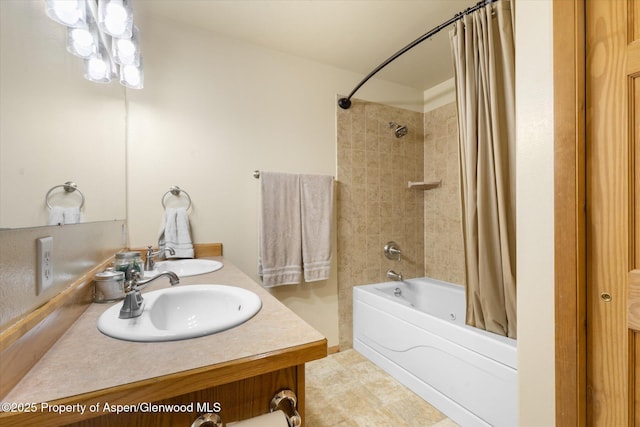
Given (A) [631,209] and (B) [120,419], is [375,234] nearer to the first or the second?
(A) [631,209]

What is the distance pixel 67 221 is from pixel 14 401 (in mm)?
523

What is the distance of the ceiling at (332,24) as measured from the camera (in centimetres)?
→ 158

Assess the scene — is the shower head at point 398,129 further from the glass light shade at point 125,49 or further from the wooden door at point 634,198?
the glass light shade at point 125,49

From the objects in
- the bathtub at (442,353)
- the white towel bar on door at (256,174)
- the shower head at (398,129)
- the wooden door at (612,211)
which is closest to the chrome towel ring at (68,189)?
the white towel bar on door at (256,174)

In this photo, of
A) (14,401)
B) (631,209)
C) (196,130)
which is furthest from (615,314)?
(196,130)

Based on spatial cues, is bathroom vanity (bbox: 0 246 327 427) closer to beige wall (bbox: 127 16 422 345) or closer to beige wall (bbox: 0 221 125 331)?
beige wall (bbox: 0 221 125 331)

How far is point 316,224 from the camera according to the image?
2.09 m

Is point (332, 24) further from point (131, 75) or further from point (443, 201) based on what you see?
point (443, 201)

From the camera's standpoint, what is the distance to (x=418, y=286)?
98.4 inches

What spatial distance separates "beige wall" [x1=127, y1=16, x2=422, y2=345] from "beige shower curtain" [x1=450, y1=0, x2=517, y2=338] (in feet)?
3.54

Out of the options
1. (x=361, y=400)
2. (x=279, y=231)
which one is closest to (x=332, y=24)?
(x=279, y=231)

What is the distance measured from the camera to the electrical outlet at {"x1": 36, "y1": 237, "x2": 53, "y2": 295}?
626mm

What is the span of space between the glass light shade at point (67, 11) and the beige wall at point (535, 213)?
60.0 inches

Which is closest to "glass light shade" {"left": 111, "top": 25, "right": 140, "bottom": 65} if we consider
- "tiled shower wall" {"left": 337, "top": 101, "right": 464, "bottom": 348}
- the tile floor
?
"tiled shower wall" {"left": 337, "top": 101, "right": 464, "bottom": 348}
